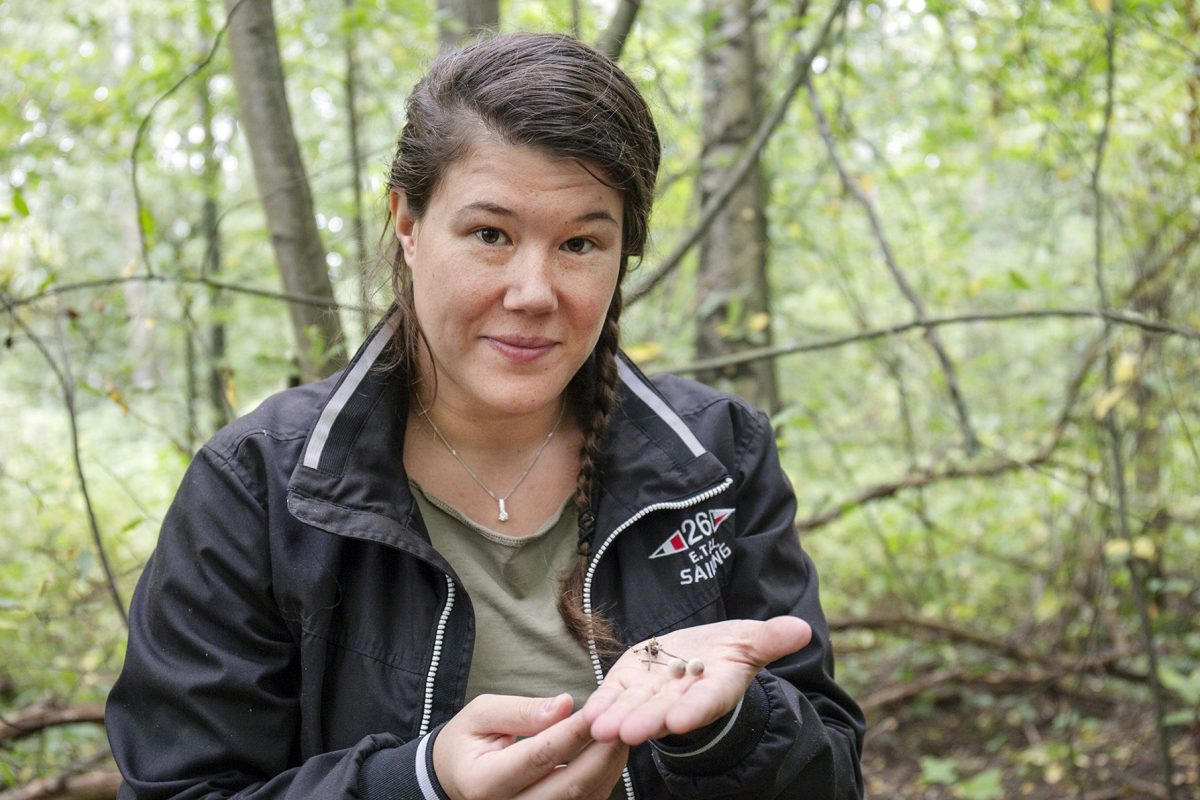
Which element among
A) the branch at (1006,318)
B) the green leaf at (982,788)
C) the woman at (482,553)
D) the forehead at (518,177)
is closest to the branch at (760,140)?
the branch at (1006,318)

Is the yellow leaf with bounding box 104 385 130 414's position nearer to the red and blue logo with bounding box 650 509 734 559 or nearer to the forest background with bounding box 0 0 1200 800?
the forest background with bounding box 0 0 1200 800

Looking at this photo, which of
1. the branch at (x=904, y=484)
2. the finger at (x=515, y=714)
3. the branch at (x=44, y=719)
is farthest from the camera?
the branch at (x=904, y=484)

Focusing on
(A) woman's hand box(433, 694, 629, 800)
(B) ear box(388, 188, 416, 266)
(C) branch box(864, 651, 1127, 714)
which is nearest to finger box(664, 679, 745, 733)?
(A) woman's hand box(433, 694, 629, 800)

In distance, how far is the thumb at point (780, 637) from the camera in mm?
1218

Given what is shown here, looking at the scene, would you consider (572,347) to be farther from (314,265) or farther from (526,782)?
(314,265)

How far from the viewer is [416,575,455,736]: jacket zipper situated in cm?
154

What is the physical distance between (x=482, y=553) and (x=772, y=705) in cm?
54

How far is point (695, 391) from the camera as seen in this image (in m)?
1.96

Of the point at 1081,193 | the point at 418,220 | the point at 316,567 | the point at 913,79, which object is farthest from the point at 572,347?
the point at 913,79

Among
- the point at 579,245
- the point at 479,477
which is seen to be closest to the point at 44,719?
the point at 479,477

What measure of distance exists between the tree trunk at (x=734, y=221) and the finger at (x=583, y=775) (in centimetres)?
250

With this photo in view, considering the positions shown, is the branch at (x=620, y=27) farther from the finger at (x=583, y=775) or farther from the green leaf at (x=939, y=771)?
the green leaf at (x=939, y=771)

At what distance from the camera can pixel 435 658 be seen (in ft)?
5.10

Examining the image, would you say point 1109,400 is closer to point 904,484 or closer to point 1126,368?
point 1126,368
